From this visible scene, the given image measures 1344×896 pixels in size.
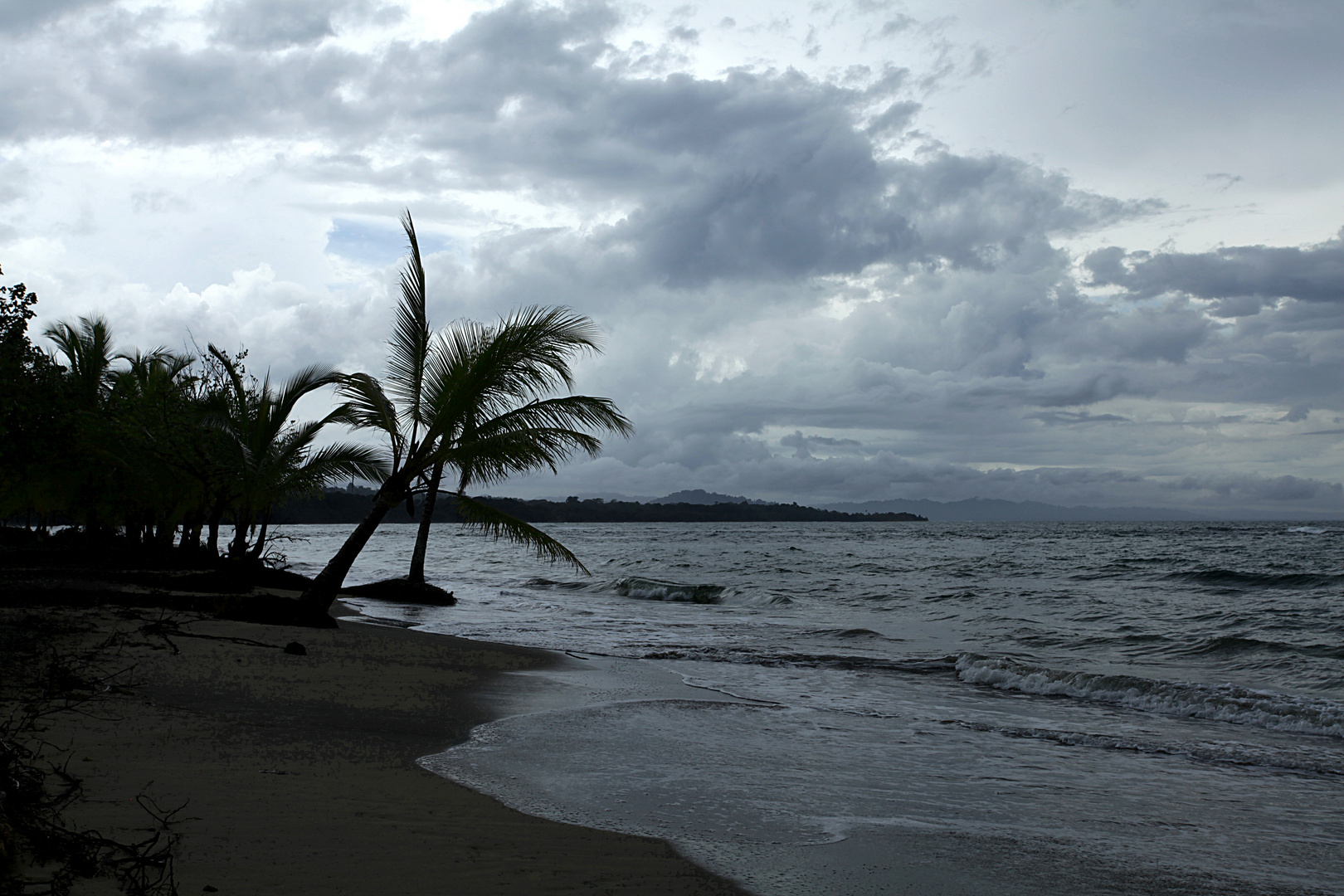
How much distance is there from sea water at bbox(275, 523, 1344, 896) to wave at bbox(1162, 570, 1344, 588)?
20.1 feet

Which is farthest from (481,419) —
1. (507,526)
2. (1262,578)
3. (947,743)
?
(1262,578)

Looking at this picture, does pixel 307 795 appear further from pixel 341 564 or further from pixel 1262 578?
pixel 1262 578

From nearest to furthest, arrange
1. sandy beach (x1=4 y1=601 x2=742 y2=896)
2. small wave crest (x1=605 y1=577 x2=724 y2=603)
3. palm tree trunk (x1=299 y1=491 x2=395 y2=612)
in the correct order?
sandy beach (x1=4 y1=601 x2=742 y2=896), palm tree trunk (x1=299 y1=491 x2=395 y2=612), small wave crest (x1=605 y1=577 x2=724 y2=603)

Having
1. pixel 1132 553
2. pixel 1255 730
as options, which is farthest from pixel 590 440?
pixel 1132 553

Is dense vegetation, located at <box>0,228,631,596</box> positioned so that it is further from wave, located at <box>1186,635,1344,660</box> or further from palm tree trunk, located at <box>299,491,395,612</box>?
wave, located at <box>1186,635,1344,660</box>

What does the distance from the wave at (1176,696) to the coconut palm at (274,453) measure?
12.2 m

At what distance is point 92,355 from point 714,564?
27.4m

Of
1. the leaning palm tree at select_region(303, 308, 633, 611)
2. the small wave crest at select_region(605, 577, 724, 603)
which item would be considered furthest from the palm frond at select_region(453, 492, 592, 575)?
the small wave crest at select_region(605, 577, 724, 603)

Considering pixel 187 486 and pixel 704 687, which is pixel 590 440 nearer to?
pixel 704 687

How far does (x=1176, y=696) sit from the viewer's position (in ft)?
32.1

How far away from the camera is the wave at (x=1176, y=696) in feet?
28.7

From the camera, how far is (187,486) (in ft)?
61.2

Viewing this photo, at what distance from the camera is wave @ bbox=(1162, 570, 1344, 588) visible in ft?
79.6

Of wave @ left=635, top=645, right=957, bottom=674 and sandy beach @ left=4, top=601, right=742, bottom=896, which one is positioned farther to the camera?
wave @ left=635, top=645, right=957, bottom=674
